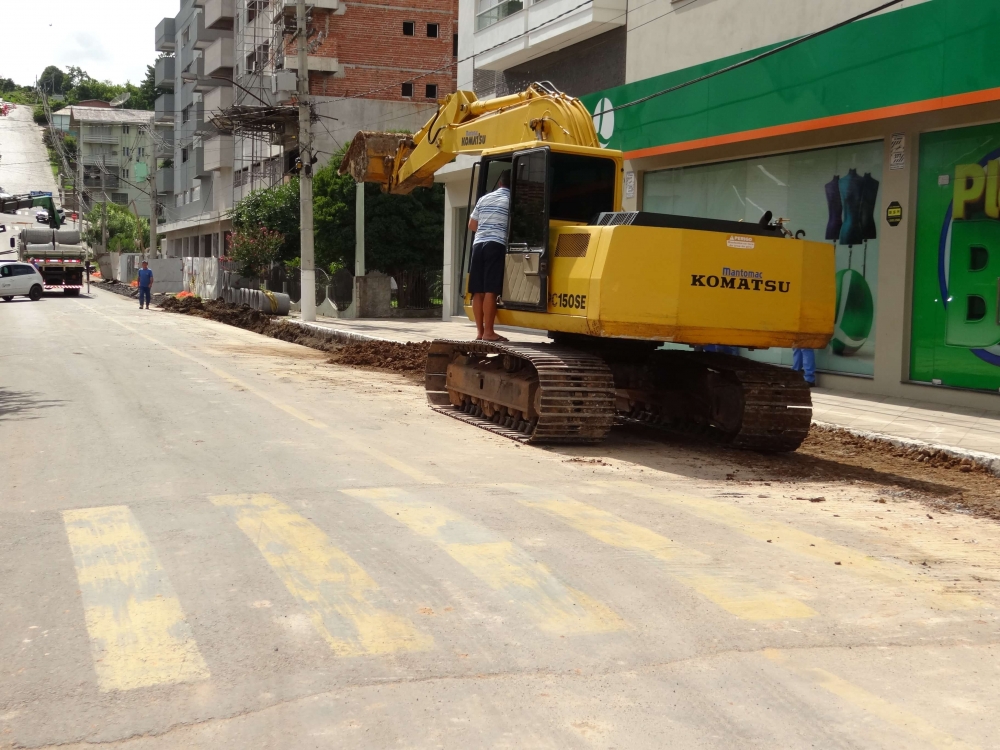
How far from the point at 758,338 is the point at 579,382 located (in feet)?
5.73

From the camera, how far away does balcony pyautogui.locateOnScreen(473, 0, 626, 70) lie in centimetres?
2227

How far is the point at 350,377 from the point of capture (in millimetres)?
17969

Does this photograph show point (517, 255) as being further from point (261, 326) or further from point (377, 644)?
point (261, 326)

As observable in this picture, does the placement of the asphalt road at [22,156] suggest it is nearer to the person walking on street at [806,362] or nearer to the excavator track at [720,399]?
the person walking on street at [806,362]

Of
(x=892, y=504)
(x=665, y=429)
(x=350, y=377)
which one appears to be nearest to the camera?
(x=892, y=504)

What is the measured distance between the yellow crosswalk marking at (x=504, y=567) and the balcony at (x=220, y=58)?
67694 millimetres

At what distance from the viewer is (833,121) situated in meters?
15.4

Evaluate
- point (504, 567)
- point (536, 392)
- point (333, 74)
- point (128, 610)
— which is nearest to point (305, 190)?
point (333, 74)

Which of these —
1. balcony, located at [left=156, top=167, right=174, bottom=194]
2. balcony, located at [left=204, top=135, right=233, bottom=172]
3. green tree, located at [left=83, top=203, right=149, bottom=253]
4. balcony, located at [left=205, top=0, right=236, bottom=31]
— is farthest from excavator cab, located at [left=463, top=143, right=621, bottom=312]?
green tree, located at [left=83, top=203, right=149, bottom=253]

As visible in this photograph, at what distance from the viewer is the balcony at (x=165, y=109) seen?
323 ft

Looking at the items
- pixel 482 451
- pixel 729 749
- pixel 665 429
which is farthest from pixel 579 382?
pixel 729 749

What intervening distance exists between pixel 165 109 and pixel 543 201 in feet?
313

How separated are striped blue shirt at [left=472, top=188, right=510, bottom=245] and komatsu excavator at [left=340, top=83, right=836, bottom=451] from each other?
107 mm

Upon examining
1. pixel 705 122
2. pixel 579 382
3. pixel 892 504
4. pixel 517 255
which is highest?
pixel 705 122
